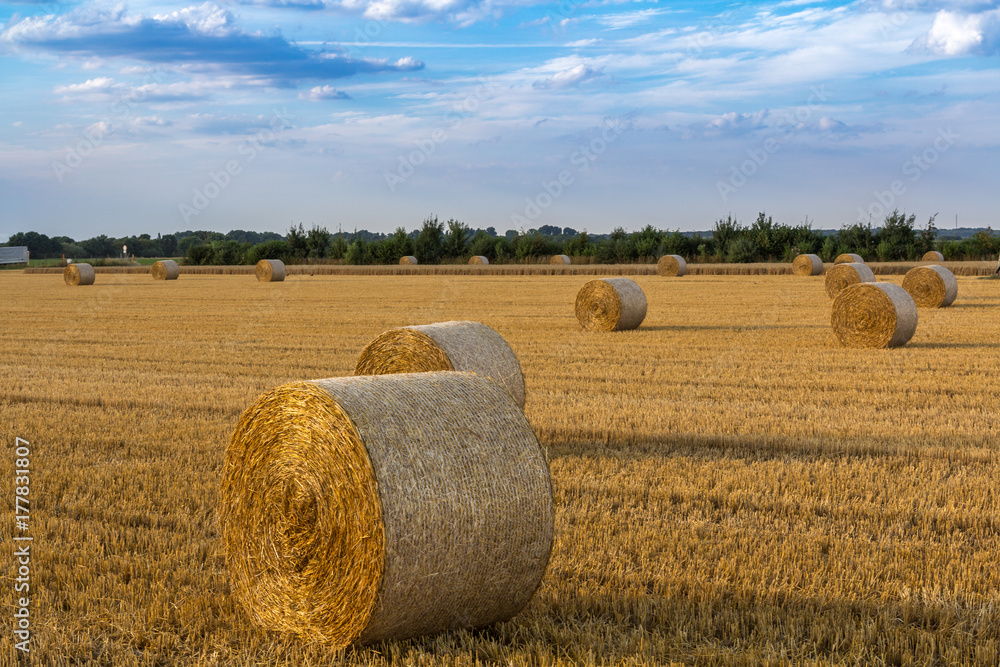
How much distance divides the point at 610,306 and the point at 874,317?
5483mm

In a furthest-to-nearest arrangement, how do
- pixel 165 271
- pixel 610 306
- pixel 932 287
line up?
pixel 165 271, pixel 932 287, pixel 610 306

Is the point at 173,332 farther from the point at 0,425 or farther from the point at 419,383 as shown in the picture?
the point at 419,383

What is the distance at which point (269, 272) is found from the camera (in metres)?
45.9

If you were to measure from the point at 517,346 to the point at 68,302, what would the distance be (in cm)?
2081

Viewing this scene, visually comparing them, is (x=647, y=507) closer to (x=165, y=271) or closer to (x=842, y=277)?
(x=842, y=277)

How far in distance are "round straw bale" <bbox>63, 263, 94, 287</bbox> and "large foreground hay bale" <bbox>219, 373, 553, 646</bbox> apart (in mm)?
43388

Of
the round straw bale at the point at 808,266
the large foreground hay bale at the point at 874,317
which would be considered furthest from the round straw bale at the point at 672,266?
the large foreground hay bale at the point at 874,317

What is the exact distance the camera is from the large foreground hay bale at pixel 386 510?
14.8 ft

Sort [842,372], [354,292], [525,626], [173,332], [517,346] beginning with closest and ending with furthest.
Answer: [525,626], [842,372], [517,346], [173,332], [354,292]

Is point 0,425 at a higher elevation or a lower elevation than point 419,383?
lower

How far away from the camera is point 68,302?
31.6 meters

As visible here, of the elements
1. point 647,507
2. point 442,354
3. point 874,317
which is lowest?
point 647,507

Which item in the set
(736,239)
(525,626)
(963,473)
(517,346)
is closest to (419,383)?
(525,626)

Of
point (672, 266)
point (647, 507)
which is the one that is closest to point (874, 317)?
point (647, 507)
